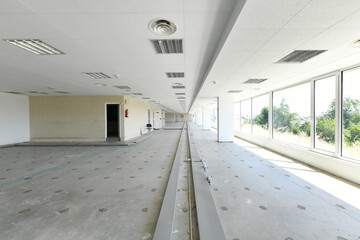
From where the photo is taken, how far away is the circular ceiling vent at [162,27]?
2.18 meters

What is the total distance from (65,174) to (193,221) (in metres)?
3.67

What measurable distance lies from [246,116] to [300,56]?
8.36m

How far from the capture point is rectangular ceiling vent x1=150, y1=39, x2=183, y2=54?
2.73m

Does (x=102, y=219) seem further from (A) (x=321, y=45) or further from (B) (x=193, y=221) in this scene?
(A) (x=321, y=45)

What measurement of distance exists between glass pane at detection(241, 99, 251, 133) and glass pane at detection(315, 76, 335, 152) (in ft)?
18.2

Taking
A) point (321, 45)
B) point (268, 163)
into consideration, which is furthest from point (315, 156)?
point (321, 45)

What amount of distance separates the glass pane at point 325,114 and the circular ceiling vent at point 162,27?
17.0ft

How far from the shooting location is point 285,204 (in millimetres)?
2545

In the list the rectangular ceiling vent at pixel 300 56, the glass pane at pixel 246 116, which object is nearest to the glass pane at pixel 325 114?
the rectangular ceiling vent at pixel 300 56

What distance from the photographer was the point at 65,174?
3930 mm

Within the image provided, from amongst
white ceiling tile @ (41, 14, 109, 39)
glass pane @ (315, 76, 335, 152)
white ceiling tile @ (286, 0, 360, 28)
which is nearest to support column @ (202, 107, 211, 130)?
glass pane @ (315, 76, 335, 152)

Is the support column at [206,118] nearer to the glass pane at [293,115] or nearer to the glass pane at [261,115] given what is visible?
the glass pane at [261,115]

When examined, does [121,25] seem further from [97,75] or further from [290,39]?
[97,75]

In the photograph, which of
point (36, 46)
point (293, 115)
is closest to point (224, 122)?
point (293, 115)
